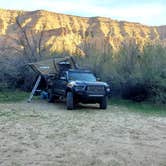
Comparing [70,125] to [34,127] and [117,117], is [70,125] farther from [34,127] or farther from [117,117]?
[117,117]

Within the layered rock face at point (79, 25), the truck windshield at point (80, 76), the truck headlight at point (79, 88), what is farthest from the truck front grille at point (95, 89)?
the layered rock face at point (79, 25)

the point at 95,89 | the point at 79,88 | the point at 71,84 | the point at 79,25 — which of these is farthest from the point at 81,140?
the point at 79,25

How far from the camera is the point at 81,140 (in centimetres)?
975

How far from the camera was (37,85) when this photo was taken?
22.5m

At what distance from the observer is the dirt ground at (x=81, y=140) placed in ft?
25.2

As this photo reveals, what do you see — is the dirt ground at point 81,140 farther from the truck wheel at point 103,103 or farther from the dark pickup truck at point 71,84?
the truck wheel at point 103,103

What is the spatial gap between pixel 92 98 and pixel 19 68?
10.5 m

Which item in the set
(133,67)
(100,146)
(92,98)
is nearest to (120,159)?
(100,146)

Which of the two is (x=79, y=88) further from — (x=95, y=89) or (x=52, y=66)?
(x=52, y=66)

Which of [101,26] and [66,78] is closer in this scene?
[66,78]

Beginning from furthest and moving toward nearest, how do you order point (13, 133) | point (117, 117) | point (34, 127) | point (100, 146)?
1. point (117, 117)
2. point (34, 127)
3. point (13, 133)
4. point (100, 146)

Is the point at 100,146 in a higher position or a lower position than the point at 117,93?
higher

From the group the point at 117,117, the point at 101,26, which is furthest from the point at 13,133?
the point at 101,26

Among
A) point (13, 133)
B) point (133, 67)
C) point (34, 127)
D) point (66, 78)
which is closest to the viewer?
point (13, 133)
